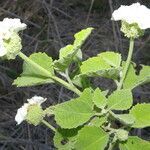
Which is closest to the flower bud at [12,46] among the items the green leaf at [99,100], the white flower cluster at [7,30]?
the white flower cluster at [7,30]

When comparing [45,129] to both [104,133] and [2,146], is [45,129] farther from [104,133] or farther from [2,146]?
[104,133]

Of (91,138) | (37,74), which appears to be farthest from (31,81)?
(91,138)

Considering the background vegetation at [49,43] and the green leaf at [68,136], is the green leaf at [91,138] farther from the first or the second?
the background vegetation at [49,43]

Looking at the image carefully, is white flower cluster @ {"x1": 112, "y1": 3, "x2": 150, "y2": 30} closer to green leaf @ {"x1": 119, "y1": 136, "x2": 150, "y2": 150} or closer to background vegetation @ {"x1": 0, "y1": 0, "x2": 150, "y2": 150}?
green leaf @ {"x1": 119, "y1": 136, "x2": 150, "y2": 150}

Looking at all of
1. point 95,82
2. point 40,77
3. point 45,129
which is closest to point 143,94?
point 95,82

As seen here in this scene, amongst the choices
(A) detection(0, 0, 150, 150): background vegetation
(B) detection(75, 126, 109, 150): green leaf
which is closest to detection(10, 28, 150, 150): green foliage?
(B) detection(75, 126, 109, 150): green leaf
